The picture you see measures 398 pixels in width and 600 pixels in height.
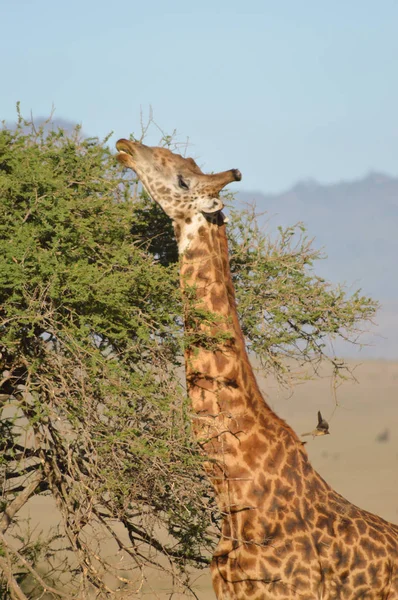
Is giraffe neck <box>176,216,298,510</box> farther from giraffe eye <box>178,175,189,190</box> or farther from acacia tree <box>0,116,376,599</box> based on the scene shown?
giraffe eye <box>178,175,189,190</box>

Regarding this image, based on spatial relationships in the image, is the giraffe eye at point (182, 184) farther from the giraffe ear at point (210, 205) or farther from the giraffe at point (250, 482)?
the giraffe ear at point (210, 205)

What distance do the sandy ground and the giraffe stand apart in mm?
2524

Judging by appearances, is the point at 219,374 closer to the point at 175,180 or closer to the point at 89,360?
the point at 89,360

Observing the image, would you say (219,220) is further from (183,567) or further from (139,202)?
(183,567)

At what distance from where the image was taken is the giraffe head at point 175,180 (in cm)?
970

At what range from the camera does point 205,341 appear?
9.39 m

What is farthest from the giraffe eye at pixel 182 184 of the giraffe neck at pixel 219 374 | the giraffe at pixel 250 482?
the giraffe neck at pixel 219 374

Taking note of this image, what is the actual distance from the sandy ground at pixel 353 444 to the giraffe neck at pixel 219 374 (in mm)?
2463

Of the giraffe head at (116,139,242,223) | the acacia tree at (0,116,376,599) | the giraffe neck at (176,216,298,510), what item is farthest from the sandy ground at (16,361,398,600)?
the giraffe head at (116,139,242,223)

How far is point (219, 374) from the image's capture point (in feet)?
30.4

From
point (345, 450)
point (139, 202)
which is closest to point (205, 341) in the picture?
point (139, 202)

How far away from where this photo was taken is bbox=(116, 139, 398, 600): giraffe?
8734mm

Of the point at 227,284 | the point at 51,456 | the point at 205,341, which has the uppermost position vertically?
the point at 227,284

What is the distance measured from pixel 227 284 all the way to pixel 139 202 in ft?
7.52
